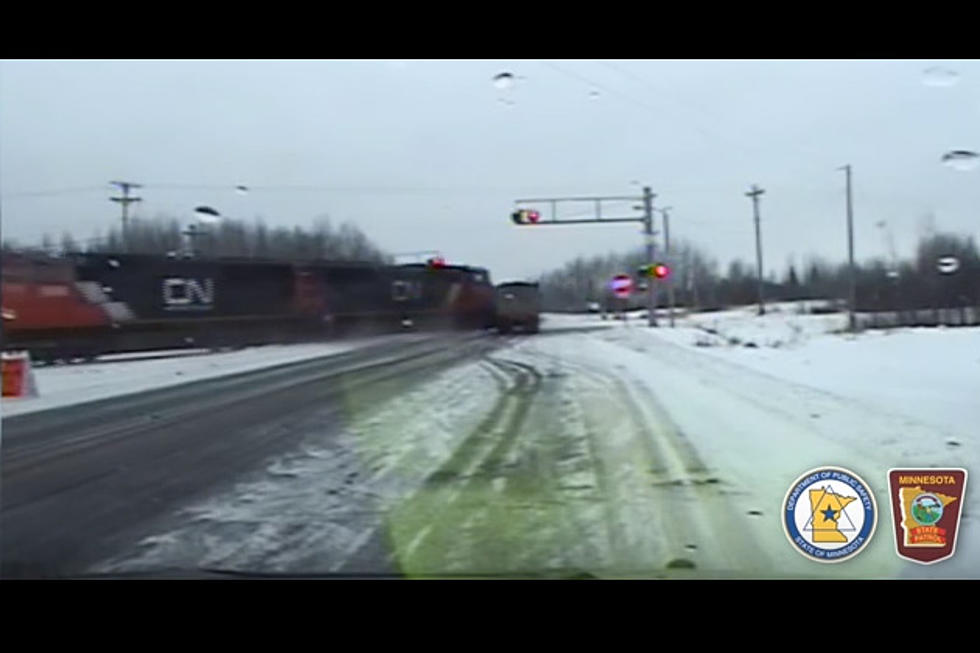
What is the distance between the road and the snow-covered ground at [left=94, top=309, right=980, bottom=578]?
0.02m

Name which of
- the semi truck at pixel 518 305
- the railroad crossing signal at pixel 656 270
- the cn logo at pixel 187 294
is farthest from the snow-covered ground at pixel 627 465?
the cn logo at pixel 187 294

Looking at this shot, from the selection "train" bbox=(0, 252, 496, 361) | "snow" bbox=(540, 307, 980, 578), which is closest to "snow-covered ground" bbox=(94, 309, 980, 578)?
"snow" bbox=(540, 307, 980, 578)

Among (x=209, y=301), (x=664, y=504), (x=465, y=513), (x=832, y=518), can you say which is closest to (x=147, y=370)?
(x=209, y=301)

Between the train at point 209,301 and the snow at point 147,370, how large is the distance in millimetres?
213

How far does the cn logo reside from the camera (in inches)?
318

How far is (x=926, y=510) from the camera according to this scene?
474 centimetres

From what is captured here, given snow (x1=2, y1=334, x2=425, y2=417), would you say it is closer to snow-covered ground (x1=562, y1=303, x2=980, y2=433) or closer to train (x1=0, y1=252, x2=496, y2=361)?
train (x1=0, y1=252, x2=496, y2=361)

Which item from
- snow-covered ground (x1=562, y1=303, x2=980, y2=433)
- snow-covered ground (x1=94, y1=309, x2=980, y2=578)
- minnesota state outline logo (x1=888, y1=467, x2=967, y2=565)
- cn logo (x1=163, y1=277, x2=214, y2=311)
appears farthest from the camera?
cn logo (x1=163, y1=277, x2=214, y2=311)

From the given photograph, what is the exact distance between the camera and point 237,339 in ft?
33.8

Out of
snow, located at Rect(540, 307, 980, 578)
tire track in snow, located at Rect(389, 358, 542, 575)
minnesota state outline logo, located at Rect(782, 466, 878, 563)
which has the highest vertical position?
snow, located at Rect(540, 307, 980, 578)

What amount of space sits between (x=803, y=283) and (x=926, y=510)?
1.88 metres
